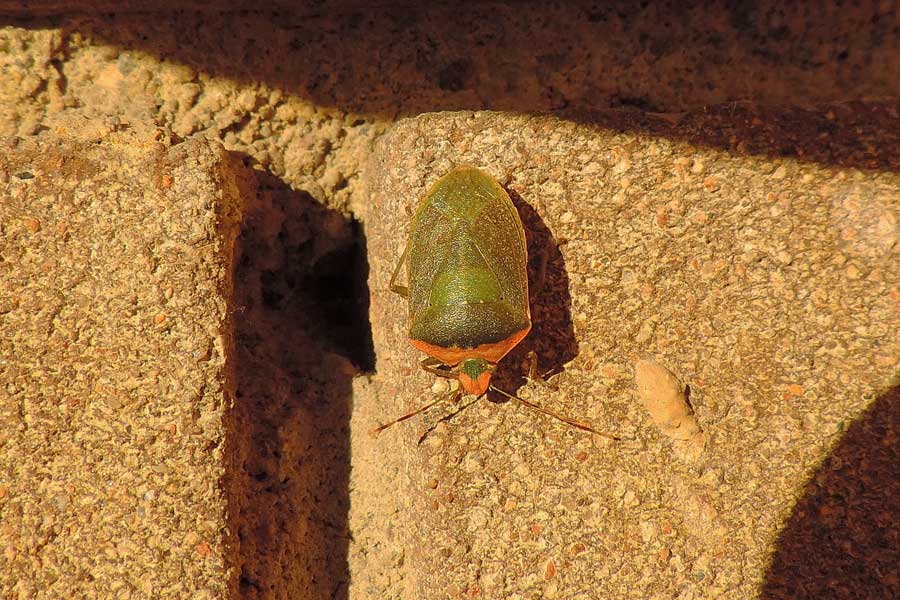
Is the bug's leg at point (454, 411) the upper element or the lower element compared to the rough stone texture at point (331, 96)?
lower

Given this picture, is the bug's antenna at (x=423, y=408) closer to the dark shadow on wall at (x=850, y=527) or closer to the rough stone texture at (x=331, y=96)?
the rough stone texture at (x=331, y=96)

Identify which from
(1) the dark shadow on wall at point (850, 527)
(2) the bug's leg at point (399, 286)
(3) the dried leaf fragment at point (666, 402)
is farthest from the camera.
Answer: (2) the bug's leg at point (399, 286)

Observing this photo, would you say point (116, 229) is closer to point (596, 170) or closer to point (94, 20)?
point (94, 20)

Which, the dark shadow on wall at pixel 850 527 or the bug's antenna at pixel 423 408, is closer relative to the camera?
the dark shadow on wall at pixel 850 527

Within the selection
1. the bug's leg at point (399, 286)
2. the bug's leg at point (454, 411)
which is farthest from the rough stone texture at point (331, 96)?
the bug's leg at point (399, 286)

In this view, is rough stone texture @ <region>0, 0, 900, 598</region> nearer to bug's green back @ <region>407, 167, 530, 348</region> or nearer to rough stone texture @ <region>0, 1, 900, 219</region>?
rough stone texture @ <region>0, 1, 900, 219</region>

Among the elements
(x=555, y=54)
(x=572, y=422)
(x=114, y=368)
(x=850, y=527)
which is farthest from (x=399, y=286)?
(x=850, y=527)

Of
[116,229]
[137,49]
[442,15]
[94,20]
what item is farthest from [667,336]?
[94,20]
